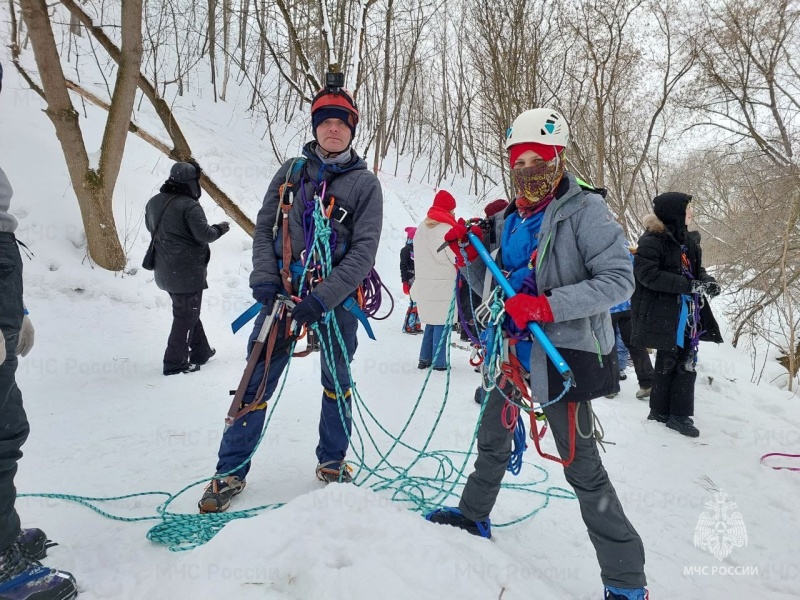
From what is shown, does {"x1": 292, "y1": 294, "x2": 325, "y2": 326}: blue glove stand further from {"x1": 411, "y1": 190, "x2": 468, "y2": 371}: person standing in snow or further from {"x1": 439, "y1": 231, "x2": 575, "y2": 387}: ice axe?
{"x1": 411, "y1": 190, "x2": 468, "y2": 371}: person standing in snow

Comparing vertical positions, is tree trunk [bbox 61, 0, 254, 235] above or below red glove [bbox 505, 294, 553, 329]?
above

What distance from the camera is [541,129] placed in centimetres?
207

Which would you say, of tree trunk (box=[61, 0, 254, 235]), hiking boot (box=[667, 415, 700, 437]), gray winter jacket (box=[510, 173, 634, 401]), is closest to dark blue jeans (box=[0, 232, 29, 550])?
gray winter jacket (box=[510, 173, 634, 401])

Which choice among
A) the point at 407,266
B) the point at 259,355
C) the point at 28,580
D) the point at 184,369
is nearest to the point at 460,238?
the point at 259,355

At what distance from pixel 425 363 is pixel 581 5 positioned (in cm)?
761

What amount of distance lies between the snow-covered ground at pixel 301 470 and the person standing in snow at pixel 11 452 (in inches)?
6.9

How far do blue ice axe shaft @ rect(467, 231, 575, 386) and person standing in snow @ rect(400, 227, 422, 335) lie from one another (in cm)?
511

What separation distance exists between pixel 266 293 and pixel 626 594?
224 cm

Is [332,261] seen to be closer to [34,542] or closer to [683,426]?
[34,542]

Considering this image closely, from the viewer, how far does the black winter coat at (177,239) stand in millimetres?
4723

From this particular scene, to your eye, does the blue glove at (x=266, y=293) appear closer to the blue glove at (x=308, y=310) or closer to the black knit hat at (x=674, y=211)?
the blue glove at (x=308, y=310)

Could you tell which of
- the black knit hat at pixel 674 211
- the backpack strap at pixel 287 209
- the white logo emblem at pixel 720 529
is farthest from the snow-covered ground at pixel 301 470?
the black knit hat at pixel 674 211

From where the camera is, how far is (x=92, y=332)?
536 centimetres

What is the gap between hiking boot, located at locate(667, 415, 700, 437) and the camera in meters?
3.97
